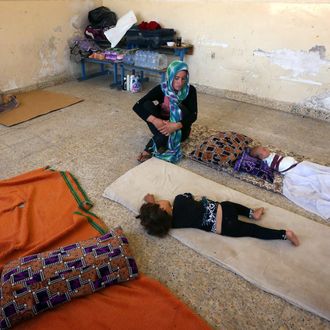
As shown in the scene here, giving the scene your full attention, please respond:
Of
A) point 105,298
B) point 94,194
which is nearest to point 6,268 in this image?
point 105,298

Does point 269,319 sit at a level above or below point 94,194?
below

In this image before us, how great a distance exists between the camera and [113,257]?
1.33 meters

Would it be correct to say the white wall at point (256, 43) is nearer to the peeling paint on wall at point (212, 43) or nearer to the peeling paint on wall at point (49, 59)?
the peeling paint on wall at point (212, 43)

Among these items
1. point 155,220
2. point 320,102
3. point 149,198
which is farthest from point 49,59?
point 320,102

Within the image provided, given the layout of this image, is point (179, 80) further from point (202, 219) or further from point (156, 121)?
point (202, 219)

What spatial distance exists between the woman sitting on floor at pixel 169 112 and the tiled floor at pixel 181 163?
188 mm

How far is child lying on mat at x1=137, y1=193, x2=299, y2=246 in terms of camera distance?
156 cm

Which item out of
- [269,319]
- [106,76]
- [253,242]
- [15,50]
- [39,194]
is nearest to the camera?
[269,319]

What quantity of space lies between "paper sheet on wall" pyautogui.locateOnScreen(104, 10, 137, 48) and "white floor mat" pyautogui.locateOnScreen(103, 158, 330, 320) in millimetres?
2787

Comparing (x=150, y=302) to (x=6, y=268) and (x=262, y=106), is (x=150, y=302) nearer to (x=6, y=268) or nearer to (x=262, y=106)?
(x=6, y=268)

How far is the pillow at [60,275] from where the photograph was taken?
1.13m

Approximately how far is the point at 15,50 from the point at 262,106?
11.1 feet

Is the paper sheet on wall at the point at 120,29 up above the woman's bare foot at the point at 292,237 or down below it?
above

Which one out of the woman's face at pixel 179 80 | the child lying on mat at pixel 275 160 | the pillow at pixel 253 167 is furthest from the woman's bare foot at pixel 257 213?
the woman's face at pixel 179 80
